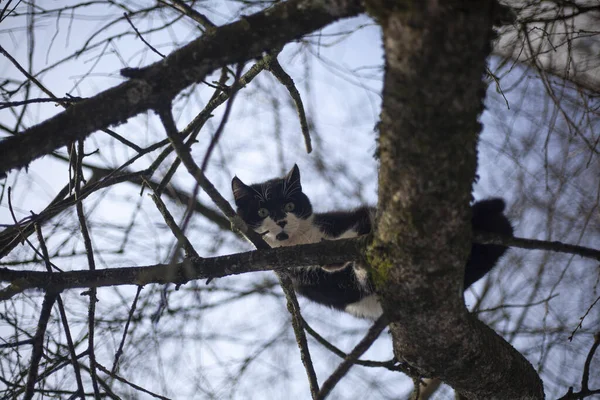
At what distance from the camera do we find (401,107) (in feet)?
4.50

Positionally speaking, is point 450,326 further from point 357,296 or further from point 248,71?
point 248,71

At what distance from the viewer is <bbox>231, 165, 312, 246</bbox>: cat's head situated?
330 centimetres

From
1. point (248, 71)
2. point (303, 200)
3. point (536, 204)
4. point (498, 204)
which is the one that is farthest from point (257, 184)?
point (536, 204)

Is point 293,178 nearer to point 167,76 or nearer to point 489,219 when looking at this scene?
point 489,219

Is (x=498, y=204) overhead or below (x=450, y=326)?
overhead

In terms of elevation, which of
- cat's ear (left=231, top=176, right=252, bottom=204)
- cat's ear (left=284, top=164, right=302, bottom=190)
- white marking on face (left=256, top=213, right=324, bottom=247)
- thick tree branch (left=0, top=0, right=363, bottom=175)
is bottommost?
thick tree branch (left=0, top=0, right=363, bottom=175)

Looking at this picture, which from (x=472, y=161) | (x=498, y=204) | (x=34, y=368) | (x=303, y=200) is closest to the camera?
(x=472, y=161)

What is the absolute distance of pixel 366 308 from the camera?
3.29 meters

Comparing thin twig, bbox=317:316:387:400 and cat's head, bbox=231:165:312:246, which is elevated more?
cat's head, bbox=231:165:312:246

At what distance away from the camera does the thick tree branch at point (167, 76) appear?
156 centimetres

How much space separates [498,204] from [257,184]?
1761 mm

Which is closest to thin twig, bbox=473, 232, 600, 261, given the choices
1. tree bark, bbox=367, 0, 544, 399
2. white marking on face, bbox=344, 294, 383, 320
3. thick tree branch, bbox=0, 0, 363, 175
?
tree bark, bbox=367, 0, 544, 399

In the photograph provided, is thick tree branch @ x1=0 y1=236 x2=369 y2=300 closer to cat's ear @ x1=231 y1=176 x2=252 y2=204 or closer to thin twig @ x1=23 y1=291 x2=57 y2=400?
thin twig @ x1=23 y1=291 x2=57 y2=400

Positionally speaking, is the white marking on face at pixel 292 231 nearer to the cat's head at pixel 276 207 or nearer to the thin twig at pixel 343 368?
the cat's head at pixel 276 207
